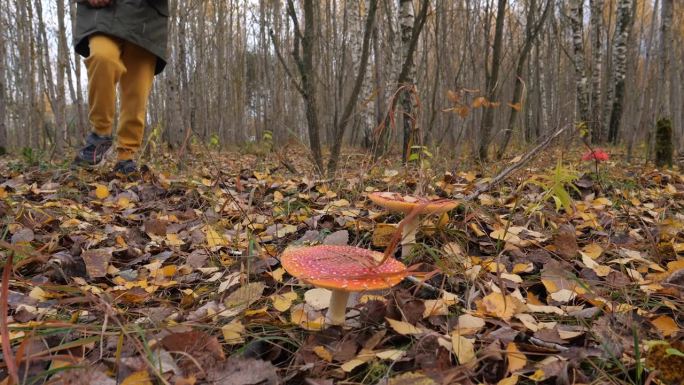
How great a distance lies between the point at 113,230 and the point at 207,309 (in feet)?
3.50

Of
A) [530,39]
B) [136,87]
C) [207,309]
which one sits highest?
[530,39]

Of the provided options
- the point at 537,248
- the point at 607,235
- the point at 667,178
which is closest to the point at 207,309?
the point at 537,248

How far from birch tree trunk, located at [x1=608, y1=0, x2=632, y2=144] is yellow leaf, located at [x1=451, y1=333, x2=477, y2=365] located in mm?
A: 10592

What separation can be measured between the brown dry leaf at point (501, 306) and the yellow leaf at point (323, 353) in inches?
19.4

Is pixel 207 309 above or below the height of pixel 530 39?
below

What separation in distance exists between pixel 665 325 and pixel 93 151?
3585mm

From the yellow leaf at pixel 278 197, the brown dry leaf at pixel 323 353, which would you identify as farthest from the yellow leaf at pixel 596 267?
the yellow leaf at pixel 278 197

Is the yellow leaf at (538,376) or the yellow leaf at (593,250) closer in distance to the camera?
the yellow leaf at (538,376)

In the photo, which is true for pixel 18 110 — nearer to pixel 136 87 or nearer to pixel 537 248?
pixel 136 87

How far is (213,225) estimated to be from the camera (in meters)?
2.06

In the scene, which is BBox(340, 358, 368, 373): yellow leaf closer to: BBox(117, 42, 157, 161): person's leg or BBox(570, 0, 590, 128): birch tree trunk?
BBox(117, 42, 157, 161): person's leg

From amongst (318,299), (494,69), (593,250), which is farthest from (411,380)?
(494,69)

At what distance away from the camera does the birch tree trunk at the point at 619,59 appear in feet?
30.3

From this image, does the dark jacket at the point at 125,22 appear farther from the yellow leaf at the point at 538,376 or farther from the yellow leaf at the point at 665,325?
the yellow leaf at the point at 665,325
